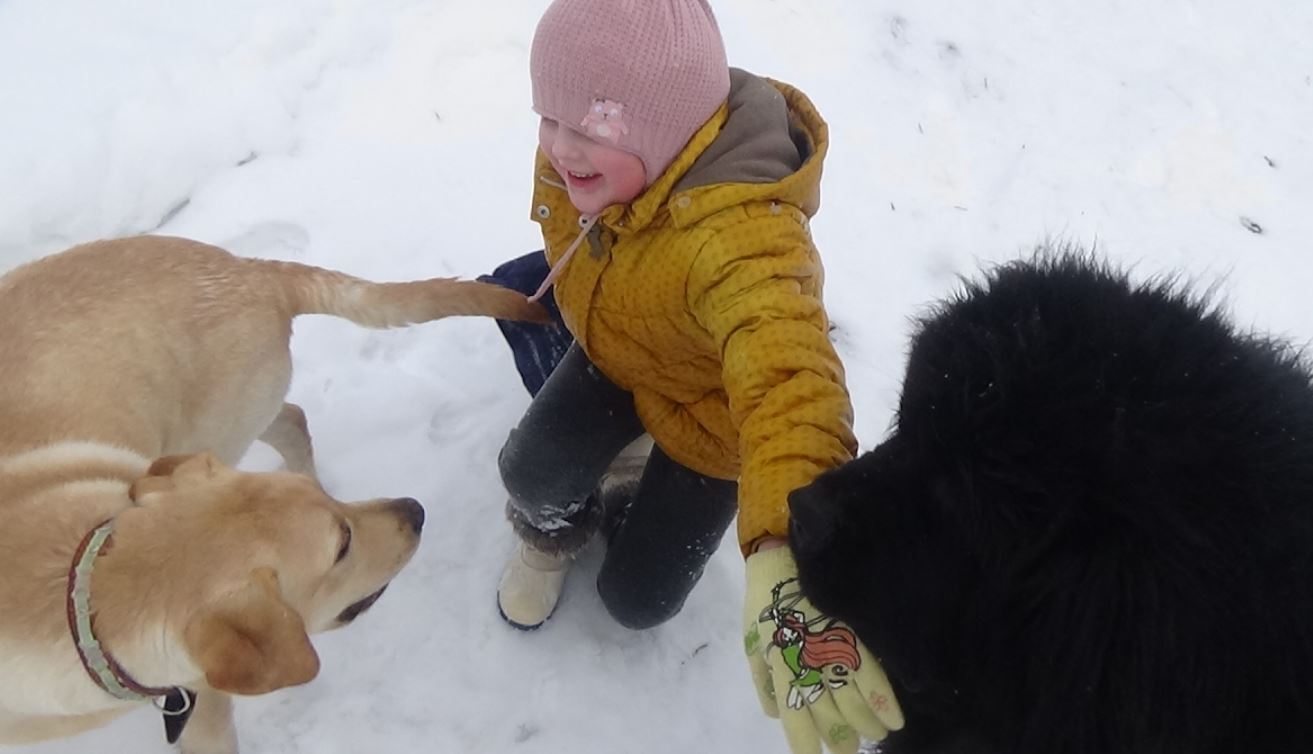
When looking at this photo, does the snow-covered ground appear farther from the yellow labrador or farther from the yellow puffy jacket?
the yellow puffy jacket

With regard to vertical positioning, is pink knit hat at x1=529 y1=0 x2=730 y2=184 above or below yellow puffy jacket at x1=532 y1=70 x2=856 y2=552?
above

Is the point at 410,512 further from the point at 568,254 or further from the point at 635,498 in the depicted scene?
the point at 568,254

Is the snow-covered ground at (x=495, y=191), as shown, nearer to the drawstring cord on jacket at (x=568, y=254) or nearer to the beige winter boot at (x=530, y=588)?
the beige winter boot at (x=530, y=588)

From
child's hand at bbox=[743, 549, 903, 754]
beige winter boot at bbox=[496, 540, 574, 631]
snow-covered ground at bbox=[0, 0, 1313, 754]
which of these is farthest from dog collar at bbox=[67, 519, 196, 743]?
child's hand at bbox=[743, 549, 903, 754]

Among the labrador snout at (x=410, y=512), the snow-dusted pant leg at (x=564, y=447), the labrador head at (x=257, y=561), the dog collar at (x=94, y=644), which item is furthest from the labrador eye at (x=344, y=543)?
the snow-dusted pant leg at (x=564, y=447)

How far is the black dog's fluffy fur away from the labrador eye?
97 centimetres

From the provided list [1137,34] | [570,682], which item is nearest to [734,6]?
[1137,34]

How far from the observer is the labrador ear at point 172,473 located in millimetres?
1599

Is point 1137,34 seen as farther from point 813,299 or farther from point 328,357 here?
point 328,357

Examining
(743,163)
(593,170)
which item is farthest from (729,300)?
(593,170)

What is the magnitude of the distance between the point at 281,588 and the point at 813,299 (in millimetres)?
1053

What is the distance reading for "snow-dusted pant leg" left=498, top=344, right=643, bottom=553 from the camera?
2.08 metres

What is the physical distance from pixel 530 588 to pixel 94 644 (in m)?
0.94

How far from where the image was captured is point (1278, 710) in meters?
0.88
